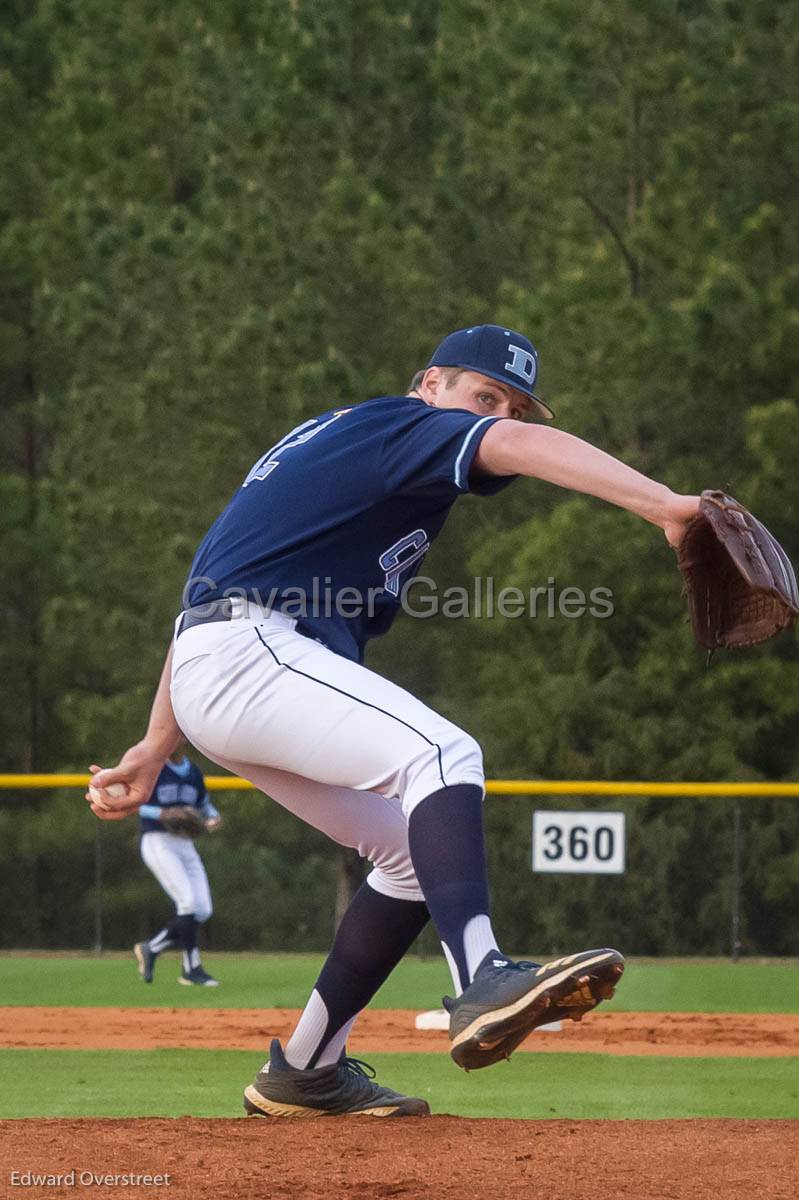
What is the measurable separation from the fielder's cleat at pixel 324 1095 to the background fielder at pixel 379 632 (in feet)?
2.48

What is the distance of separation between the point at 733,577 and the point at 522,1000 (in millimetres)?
955

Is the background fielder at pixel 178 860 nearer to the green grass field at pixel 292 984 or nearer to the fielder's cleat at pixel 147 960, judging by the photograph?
the fielder's cleat at pixel 147 960

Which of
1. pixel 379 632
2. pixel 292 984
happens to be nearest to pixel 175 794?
pixel 292 984

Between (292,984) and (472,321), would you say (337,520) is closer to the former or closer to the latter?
(292,984)

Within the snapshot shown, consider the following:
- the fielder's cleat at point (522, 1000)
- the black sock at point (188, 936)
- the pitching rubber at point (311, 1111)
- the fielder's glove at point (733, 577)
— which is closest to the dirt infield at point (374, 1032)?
the black sock at point (188, 936)

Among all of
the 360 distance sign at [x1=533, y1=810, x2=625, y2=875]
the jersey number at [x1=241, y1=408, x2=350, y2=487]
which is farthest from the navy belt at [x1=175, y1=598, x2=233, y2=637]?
the 360 distance sign at [x1=533, y1=810, x2=625, y2=875]

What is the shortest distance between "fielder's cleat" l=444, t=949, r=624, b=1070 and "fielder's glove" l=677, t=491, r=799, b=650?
0.71 metres

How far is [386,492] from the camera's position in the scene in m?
3.55

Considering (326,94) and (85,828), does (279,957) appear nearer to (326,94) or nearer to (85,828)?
(85,828)

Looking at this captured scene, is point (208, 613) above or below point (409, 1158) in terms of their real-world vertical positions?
above

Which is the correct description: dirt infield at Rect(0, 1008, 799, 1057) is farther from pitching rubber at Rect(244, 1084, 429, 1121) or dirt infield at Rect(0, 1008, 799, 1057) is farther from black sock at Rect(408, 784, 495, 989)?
black sock at Rect(408, 784, 495, 989)

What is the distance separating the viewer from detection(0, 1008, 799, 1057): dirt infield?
8.28 metres

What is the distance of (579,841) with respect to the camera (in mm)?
13445

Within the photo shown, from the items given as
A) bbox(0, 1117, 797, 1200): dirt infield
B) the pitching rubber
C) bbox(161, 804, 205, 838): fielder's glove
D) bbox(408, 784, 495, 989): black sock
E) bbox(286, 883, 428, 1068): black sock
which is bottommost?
bbox(161, 804, 205, 838): fielder's glove
